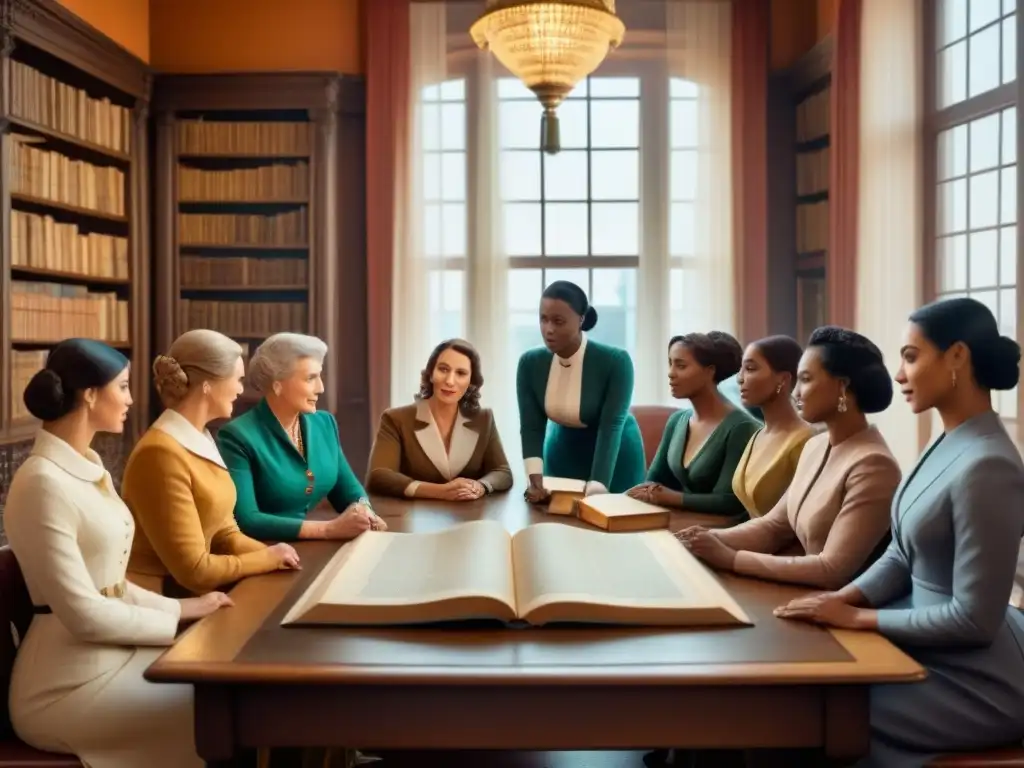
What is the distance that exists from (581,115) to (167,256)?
2621 millimetres

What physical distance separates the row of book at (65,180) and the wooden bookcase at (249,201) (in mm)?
415

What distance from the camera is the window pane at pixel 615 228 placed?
6703 millimetres

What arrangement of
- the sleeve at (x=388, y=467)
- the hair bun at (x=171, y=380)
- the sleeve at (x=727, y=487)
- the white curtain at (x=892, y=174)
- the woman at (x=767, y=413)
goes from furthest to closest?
the white curtain at (x=892, y=174) < the sleeve at (x=388, y=467) < the sleeve at (x=727, y=487) < the woman at (x=767, y=413) < the hair bun at (x=171, y=380)

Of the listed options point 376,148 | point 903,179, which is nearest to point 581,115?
point 376,148

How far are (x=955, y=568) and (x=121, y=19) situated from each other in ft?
19.0

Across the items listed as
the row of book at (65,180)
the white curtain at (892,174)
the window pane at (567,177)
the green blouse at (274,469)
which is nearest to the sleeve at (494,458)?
the green blouse at (274,469)

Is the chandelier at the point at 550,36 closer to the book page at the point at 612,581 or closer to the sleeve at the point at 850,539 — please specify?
the book page at the point at 612,581

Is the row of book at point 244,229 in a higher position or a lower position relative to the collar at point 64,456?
higher

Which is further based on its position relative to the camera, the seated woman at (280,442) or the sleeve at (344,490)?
the sleeve at (344,490)

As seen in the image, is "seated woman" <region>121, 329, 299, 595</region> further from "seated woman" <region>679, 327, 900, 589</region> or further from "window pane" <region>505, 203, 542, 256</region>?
"window pane" <region>505, 203, 542, 256</region>

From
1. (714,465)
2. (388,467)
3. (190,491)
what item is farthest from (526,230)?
(190,491)

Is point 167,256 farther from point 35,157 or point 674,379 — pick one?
point 674,379

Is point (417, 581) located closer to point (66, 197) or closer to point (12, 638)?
point (12, 638)

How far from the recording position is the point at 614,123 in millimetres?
6672
